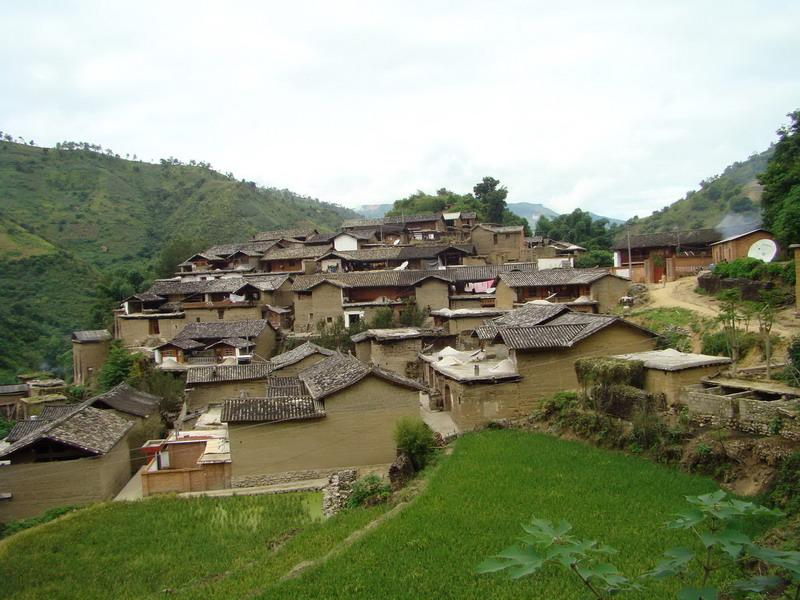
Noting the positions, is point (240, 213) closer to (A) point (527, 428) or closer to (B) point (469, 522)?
(A) point (527, 428)

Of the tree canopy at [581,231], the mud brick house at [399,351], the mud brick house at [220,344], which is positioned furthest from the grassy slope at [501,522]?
the tree canopy at [581,231]

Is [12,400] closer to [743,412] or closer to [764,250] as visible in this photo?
[743,412]

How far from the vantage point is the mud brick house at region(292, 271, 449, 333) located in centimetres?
3400

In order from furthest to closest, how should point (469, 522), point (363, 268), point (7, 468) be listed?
point (363, 268)
point (7, 468)
point (469, 522)

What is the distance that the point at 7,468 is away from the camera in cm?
1620

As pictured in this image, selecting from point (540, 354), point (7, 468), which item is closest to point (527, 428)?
point (540, 354)

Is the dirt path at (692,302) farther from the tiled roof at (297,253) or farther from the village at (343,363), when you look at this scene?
the tiled roof at (297,253)

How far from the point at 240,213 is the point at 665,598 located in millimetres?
73742

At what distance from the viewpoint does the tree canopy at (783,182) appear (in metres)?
22.3

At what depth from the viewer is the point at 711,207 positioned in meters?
62.5

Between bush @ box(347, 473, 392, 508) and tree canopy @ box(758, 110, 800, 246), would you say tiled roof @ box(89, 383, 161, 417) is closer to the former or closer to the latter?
bush @ box(347, 473, 392, 508)

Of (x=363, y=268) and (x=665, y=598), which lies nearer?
(x=665, y=598)

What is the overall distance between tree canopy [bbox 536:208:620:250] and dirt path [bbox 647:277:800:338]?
2035 centimetres

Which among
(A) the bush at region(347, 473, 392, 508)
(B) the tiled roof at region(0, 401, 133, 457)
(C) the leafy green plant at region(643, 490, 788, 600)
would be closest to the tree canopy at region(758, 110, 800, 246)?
(A) the bush at region(347, 473, 392, 508)
